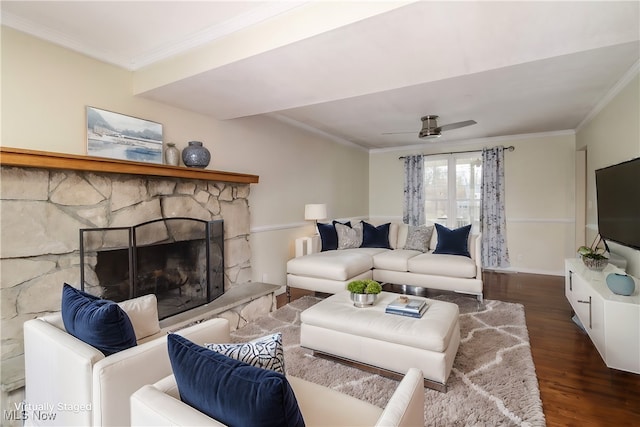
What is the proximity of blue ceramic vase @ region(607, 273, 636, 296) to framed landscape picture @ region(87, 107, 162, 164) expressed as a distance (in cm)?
383

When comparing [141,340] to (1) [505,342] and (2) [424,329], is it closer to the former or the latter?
(2) [424,329]

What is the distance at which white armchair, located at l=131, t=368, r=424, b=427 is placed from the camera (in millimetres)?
971

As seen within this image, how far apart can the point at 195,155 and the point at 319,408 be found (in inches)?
99.2

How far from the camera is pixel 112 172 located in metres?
2.51

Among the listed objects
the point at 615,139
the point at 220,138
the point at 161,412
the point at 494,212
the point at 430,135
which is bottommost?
the point at 161,412

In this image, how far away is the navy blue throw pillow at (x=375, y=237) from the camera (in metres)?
4.96

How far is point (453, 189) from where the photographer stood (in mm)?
6168

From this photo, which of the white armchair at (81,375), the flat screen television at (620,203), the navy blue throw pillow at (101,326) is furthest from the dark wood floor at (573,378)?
the navy blue throw pillow at (101,326)

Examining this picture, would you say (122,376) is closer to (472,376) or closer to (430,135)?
(472,376)

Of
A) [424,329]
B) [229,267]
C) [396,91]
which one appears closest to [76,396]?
[424,329]

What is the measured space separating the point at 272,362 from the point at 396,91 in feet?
10.1

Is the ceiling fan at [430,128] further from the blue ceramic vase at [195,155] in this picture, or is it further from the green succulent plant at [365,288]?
the blue ceramic vase at [195,155]

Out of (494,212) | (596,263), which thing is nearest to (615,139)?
(596,263)

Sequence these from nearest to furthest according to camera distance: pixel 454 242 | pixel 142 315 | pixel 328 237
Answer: pixel 142 315 → pixel 454 242 → pixel 328 237
